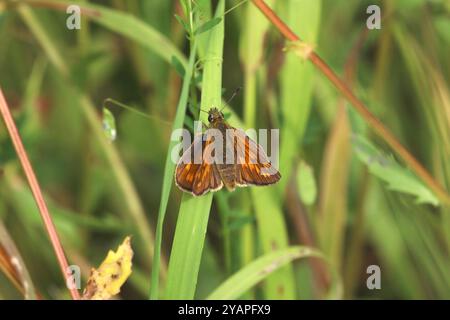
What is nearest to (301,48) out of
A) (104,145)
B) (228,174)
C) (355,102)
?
(355,102)

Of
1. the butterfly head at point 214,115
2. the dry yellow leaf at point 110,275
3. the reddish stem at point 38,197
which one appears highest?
the butterfly head at point 214,115

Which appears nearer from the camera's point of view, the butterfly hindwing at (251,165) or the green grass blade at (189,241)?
the green grass blade at (189,241)

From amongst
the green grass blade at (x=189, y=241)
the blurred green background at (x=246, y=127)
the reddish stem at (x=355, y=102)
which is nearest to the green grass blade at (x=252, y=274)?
the blurred green background at (x=246, y=127)

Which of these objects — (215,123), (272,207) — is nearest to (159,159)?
(272,207)

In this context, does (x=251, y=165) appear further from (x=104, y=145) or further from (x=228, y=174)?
(x=104, y=145)

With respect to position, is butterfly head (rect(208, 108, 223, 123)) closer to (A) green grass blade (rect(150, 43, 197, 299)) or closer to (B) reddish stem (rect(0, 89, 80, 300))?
(A) green grass blade (rect(150, 43, 197, 299))

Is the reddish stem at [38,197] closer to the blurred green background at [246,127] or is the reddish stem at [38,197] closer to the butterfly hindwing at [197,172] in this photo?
the blurred green background at [246,127]
